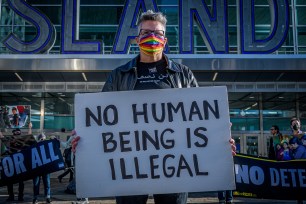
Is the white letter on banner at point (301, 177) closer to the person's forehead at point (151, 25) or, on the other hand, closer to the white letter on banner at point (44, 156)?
the person's forehead at point (151, 25)

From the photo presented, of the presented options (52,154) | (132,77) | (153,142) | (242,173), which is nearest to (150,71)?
(132,77)

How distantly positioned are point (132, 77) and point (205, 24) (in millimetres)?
13129

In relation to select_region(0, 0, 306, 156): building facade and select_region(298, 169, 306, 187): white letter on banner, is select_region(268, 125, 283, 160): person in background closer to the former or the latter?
select_region(298, 169, 306, 187): white letter on banner

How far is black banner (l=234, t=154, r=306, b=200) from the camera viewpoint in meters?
6.92

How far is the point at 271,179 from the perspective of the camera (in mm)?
7027

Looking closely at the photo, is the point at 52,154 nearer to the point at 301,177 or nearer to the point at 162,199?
the point at 301,177

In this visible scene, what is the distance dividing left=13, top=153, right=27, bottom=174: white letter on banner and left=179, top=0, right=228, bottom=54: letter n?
875 cm

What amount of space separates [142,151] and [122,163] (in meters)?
0.18

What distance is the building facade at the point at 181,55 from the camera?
588 inches

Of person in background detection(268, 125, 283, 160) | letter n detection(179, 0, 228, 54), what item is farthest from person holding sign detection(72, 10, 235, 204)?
letter n detection(179, 0, 228, 54)

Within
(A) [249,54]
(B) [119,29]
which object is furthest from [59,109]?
(A) [249,54]

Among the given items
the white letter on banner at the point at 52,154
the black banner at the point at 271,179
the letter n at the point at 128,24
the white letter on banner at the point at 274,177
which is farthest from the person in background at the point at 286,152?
the letter n at the point at 128,24

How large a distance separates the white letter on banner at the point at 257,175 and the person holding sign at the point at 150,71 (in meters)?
4.45

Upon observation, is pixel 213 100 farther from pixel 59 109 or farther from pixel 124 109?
pixel 59 109
